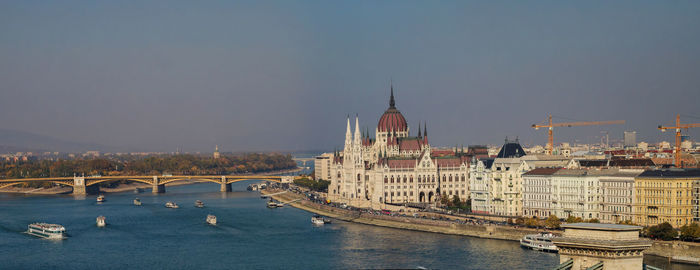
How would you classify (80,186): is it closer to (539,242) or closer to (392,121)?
(392,121)

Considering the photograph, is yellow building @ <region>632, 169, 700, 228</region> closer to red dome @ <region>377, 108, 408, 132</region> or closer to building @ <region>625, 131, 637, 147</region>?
red dome @ <region>377, 108, 408, 132</region>

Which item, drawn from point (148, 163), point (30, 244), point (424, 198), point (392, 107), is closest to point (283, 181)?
point (392, 107)

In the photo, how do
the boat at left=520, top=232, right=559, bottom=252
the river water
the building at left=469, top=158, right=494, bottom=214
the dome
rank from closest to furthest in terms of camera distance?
the river water, the boat at left=520, top=232, right=559, bottom=252, the building at left=469, top=158, right=494, bottom=214, the dome

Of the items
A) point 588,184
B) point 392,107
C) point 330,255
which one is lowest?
point 330,255

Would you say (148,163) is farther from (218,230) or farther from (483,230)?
(483,230)

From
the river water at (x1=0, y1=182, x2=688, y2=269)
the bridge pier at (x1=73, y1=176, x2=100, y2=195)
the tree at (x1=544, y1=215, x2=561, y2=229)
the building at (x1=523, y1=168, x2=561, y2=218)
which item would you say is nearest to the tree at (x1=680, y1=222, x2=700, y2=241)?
the river water at (x1=0, y1=182, x2=688, y2=269)

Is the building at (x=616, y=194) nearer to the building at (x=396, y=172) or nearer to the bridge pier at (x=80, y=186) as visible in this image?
the building at (x=396, y=172)
